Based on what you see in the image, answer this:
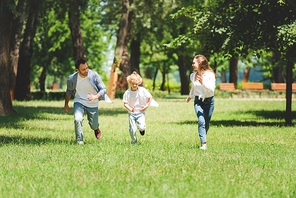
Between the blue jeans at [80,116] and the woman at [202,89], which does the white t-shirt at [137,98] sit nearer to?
the blue jeans at [80,116]

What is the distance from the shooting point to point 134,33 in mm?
33062

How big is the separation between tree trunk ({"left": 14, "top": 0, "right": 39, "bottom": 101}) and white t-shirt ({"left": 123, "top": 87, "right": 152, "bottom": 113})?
63.0 feet

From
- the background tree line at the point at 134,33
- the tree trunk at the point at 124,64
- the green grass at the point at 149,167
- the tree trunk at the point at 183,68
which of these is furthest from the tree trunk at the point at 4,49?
the tree trunk at the point at 183,68

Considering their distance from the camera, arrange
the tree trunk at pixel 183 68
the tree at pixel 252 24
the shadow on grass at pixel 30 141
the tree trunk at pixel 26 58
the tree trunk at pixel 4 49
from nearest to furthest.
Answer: the shadow on grass at pixel 30 141, the tree at pixel 252 24, the tree trunk at pixel 4 49, the tree trunk at pixel 26 58, the tree trunk at pixel 183 68

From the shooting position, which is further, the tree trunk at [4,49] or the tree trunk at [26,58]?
the tree trunk at [26,58]

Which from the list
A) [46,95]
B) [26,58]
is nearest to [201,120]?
[26,58]

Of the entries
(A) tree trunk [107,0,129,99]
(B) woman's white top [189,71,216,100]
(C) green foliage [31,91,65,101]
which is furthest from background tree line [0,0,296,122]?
(B) woman's white top [189,71,216,100]

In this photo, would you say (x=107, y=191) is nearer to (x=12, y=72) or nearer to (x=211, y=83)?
(x=211, y=83)

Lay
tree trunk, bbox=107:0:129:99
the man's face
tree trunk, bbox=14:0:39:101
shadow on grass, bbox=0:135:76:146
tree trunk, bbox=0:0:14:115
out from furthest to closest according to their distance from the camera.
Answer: tree trunk, bbox=107:0:129:99, tree trunk, bbox=14:0:39:101, tree trunk, bbox=0:0:14:115, shadow on grass, bbox=0:135:76:146, the man's face

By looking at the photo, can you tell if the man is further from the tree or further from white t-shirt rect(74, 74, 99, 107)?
the tree

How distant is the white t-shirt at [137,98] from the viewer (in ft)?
26.6

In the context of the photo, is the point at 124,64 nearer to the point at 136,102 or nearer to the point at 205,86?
the point at 136,102

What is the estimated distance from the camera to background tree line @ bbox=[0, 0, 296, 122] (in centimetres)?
1280

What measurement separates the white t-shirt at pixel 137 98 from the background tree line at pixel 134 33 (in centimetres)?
546
